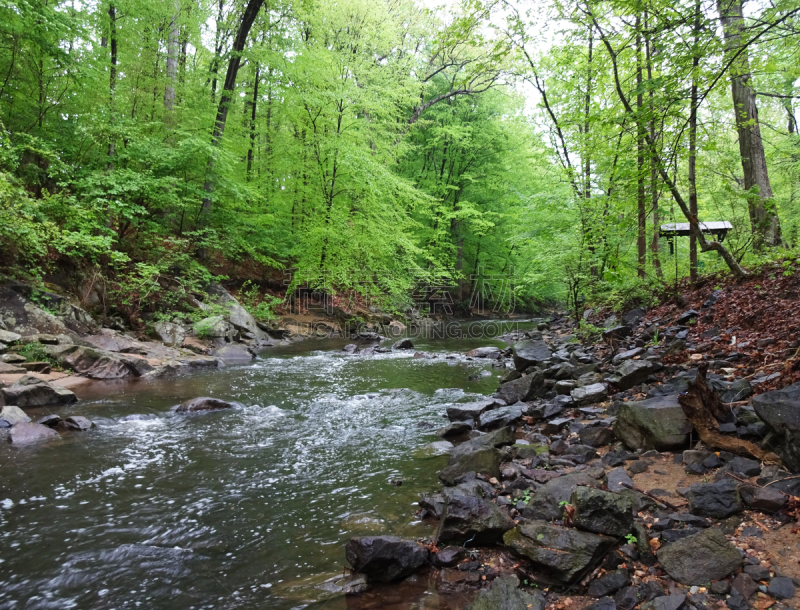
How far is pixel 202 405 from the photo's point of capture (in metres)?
7.51

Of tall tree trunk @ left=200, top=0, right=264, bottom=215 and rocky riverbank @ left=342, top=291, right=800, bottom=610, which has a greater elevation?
tall tree trunk @ left=200, top=0, right=264, bottom=215

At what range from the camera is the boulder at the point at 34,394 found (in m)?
6.86

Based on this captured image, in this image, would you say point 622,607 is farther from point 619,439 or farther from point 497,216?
point 497,216

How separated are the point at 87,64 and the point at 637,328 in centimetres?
1650

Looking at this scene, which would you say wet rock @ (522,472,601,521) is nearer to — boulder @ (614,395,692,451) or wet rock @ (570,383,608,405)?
boulder @ (614,395,692,451)

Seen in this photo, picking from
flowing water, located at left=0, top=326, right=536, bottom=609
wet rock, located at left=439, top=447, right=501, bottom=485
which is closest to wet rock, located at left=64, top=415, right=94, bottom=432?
flowing water, located at left=0, top=326, right=536, bottom=609

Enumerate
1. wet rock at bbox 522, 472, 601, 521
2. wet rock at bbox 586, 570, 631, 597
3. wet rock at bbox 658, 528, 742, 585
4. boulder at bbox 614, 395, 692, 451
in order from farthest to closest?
boulder at bbox 614, 395, 692, 451 → wet rock at bbox 522, 472, 601, 521 → wet rock at bbox 586, 570, 631, 597 → wet rock at bbox 658, 528, 742, 585

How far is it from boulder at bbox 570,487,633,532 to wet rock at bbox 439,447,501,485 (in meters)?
1.61

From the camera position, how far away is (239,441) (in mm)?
6047

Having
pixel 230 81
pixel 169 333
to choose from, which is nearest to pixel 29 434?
pixel 169 333

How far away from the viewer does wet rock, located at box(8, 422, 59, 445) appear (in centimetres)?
564

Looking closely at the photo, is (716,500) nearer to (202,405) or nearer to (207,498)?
(207,498)

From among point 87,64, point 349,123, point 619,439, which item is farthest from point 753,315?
point 87,64

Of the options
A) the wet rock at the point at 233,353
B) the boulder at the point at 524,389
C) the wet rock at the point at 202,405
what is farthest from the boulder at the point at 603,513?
the wet rock at the point at 233,353
